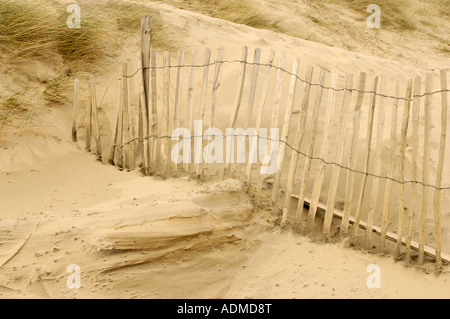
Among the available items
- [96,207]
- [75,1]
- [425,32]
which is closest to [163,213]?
[96,207]

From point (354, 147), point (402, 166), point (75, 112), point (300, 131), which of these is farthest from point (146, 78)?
point (402, 166)

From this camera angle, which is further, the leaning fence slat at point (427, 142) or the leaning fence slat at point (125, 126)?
the leaning fence slat at point (125, 126)

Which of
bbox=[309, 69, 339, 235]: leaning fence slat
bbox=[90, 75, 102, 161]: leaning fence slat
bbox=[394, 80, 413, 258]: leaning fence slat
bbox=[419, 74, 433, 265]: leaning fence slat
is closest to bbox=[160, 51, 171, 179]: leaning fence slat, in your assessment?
bbox=[90, 75, 102, 161]: leaning fence slat

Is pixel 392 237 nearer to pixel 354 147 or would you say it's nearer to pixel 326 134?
pixel 354 147

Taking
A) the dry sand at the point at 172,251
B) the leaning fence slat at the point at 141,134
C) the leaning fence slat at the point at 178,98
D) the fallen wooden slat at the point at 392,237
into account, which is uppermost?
the leaning fence slat at the point at 178,98

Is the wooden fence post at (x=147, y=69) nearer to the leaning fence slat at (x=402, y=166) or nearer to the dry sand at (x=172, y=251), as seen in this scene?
the dry sand at (x=172, y=251)

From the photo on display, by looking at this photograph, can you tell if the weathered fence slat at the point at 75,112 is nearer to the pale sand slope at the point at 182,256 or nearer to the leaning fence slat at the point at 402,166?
the pale sand slope at the point at 182,256

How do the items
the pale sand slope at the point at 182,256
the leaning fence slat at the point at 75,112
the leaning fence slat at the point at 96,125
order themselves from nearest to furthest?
the pale sand slope at the point at 182,256, the leaning fence slat at the point at 96,125, the leaning fence slat at the point at 75,112

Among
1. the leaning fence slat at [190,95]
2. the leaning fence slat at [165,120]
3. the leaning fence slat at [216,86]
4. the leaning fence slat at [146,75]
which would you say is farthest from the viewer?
the leaning fence slat at [146,75]

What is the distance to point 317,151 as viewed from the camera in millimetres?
4324

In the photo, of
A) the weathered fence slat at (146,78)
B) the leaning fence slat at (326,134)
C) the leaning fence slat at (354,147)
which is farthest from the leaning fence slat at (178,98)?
the leaning fence slat at (354,147)

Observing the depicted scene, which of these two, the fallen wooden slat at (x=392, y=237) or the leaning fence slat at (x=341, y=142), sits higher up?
the leaning fence slat at (x=341, y=142)

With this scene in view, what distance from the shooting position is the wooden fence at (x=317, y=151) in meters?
3.10
